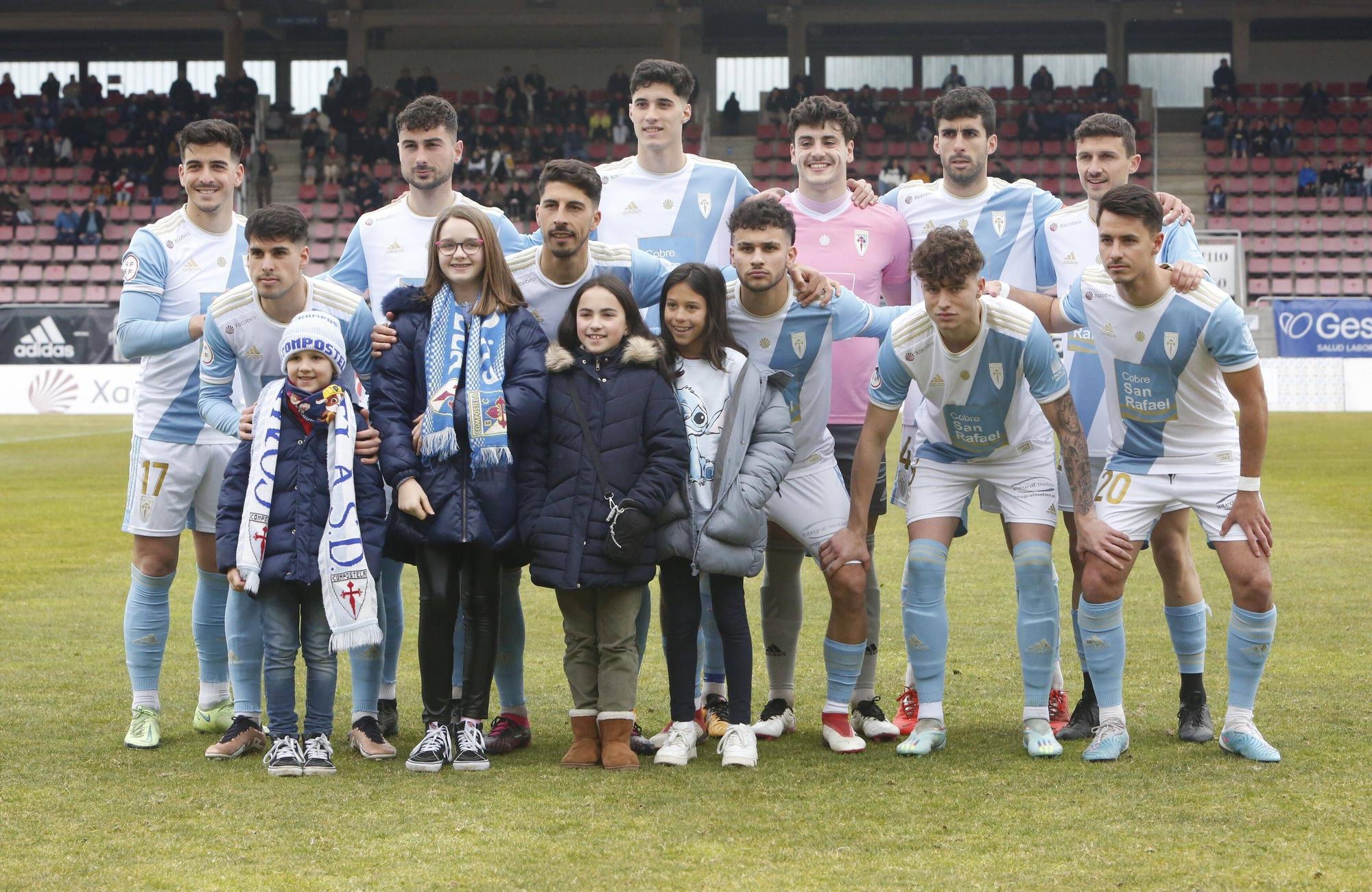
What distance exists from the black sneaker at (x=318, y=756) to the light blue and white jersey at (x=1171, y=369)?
2823 mm

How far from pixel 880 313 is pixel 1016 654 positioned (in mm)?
2103

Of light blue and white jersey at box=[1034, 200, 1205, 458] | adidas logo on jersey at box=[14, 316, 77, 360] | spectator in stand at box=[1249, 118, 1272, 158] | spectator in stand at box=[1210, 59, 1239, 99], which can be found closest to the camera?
light blue and white jersey at box=[1034, 200, 1205, 458]

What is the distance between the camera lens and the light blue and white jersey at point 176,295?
17.7ft

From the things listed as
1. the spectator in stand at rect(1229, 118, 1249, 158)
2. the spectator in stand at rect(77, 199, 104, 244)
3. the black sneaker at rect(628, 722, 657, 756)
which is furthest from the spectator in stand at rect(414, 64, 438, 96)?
the black sneaker at rect(628, 722, 657, 756)

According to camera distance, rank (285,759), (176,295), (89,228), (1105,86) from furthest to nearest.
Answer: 1. (1105,86)
2. (89,228)
3. (176,295)
4. (285,759)

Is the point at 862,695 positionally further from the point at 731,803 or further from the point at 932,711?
the point at 731,803

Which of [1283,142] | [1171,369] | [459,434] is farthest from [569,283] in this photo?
[1283,142]

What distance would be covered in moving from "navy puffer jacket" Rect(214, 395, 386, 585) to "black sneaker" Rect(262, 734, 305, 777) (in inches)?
20.2

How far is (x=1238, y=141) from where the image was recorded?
31266 mm

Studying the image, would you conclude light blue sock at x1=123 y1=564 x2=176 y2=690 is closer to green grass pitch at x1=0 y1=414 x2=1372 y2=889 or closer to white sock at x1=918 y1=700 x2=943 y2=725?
green grass pitch at x1=0 y1=414 x2=1372 y2=889

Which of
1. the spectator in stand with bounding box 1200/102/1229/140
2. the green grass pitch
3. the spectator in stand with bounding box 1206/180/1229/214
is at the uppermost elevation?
the spectator in stand with bounding box 1200/102/1229/140

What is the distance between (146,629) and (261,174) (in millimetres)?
26331

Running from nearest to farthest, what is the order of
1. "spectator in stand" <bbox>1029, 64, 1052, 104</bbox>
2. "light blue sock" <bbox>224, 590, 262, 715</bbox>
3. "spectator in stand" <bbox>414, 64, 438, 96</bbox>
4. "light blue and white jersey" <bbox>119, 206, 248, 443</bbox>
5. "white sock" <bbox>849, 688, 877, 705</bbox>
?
1. "light blue sock" <bbox>224, 590, 262, 715</bbox>
2. "light blue and white jersey" <bbox>119, 206, 248, 443</bbox>
3. "white sock" <bbox>849, 688, 877, 705</bbox>
4. "spectator in stand" <bbox>1029, 64, 1052, 104</bbox>
5. "spectator in stand" <bbox>414, 64, 438, 96</bbox>

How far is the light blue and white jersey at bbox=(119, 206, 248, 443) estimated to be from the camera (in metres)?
5.41
